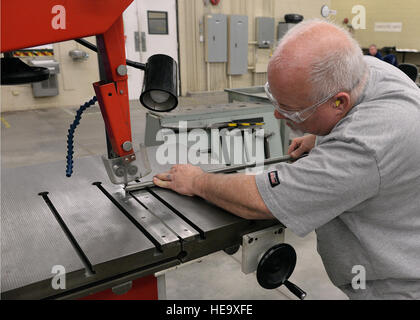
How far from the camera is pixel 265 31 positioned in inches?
250

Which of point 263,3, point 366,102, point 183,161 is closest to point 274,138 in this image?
point 183,161

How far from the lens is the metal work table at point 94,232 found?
73 centimetres

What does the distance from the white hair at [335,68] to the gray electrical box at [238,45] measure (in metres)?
5.34

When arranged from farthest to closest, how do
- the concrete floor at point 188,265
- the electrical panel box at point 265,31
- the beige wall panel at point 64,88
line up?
the electrical panel box at point 265,31, the beige wall panel at point 64,88, the concrete floor at point 188,265

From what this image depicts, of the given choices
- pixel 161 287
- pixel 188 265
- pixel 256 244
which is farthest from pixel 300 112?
pixel 188 265

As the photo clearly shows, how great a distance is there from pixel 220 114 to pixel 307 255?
0.99 m

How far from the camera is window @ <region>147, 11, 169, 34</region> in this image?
214 inches

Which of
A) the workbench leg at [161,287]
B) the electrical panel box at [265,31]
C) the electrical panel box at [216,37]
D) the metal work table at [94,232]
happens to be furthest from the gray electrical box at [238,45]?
the workbench leg at [161,287]

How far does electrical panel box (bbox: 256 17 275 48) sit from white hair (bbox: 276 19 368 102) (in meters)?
5.73

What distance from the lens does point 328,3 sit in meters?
7.27

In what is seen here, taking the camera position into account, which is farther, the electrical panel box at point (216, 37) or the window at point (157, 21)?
the electrical panel box at point (216, 37)

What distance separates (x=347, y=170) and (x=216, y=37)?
543cm

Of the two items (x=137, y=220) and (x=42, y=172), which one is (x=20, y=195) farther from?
(x=137, y=220)

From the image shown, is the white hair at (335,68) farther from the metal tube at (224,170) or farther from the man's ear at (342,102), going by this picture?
the metal tube at (224,170)
